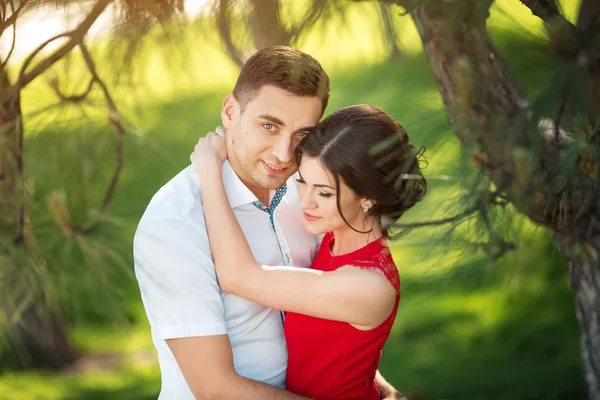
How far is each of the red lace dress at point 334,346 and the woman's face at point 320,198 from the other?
133 millimetres

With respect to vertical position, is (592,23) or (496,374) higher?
(592,23)

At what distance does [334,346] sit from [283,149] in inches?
21.5

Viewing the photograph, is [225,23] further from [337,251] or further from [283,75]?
[337,251]

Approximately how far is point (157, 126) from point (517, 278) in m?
0.94

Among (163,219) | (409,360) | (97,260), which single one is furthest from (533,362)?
(97,260)

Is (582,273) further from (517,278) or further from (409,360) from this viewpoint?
(409,360)

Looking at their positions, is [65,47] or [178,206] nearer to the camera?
[65,47]

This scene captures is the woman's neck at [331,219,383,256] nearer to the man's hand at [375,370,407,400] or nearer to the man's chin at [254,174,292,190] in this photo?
the man's chin at [254,174,292,190]

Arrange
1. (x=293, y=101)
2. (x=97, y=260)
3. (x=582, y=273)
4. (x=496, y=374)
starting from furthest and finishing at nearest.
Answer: (x=496, y=374) → (x=582, y=273) → (x=293, y=101) → (x=97, y=260)

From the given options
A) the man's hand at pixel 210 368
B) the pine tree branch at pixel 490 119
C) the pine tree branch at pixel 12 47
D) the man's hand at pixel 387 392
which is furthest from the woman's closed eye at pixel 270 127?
the man's hand at pixel 387 392

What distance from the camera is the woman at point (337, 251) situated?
6.66 feet

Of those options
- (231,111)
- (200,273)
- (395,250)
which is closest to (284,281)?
(200,273)

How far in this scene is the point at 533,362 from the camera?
162 inches

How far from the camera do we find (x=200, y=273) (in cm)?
198
